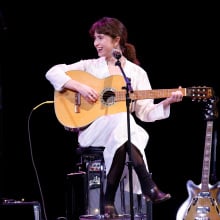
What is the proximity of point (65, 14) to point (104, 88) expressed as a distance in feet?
4.37

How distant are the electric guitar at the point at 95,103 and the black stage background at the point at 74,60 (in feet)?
3.03

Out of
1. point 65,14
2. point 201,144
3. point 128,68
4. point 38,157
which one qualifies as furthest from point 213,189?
point 65,14

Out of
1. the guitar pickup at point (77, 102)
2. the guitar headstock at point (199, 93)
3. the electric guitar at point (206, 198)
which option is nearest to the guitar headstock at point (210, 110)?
the electric guitar at point (206, 198)

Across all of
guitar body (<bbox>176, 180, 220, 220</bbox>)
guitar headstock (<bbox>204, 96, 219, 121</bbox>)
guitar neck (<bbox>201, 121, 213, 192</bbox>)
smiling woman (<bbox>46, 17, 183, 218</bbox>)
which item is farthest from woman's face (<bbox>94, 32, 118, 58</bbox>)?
guitar body (<bbox>176, 180, 220, 220</bbox>)

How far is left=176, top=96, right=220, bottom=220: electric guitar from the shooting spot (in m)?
4.76

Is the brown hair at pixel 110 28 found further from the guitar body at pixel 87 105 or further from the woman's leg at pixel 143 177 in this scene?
the woman's leg at pixel 143 177

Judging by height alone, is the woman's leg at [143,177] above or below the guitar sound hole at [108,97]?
below

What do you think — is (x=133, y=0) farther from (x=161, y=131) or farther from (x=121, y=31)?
(x=161, y=131)

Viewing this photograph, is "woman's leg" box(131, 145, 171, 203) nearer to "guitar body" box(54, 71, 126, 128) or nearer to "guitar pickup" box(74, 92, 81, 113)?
"guitar body" box(54, 71, 126, 128)

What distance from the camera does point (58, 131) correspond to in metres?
5.43

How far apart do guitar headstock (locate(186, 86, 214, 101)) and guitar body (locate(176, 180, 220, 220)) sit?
3.43 feet

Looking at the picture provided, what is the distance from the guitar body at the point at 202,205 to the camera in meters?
4.75

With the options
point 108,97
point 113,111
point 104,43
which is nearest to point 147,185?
point 113,111

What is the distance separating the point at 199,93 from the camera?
13.7ft
